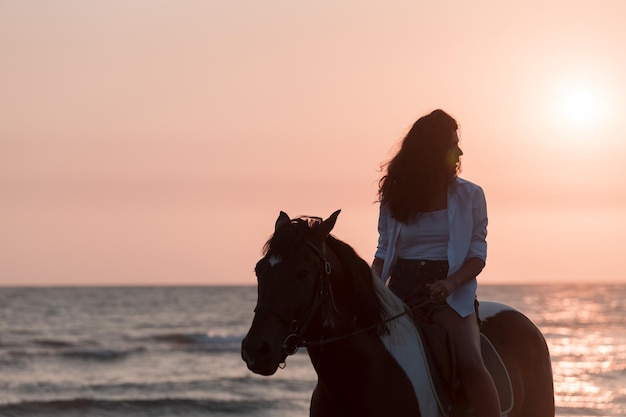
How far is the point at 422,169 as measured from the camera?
18.7 feet

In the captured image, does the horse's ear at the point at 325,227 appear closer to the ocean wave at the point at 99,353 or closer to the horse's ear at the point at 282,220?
the horse's ear at the point at 282,220

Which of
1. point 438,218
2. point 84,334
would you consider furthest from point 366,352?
point 84,334

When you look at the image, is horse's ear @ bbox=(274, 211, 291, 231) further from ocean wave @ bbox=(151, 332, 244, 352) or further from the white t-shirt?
ocean wave @ bbox=(151, 332, 244, 352)

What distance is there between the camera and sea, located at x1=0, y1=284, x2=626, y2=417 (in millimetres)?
21953

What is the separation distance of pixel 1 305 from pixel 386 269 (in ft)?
222

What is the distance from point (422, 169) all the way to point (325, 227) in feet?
3.13

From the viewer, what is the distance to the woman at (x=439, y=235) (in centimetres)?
554

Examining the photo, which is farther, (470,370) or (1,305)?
(1,305)

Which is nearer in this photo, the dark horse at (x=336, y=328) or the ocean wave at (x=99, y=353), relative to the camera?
the dark horse at (x=336, y=328)

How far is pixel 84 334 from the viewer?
4525cm

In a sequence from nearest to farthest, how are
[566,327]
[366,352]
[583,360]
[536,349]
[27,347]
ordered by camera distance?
[366,352]
[536,349]
[583,360]
[27,347]
[566,327]

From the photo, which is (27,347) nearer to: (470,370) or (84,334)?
(84,334)

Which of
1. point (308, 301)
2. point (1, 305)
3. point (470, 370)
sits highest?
point (308, 301)

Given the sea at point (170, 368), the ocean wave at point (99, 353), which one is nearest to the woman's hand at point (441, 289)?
the sea at point (170, 368)
